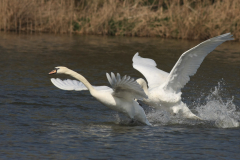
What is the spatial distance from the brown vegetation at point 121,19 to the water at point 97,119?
486 centimetres

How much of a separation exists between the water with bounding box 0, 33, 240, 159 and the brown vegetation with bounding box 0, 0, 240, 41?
191 inches

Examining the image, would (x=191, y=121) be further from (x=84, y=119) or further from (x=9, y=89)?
(x=9, y=89)

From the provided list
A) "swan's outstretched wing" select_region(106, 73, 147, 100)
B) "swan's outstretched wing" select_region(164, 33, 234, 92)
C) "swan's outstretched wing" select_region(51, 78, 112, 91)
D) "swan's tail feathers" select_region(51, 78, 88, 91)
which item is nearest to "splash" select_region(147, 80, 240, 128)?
"swan's outstretched wing" select_region(164, 33, 234, 92)

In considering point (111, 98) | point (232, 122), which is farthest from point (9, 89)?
point (232, 122)

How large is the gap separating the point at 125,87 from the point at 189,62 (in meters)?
1.90

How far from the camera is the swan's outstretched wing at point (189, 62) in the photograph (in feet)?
26.9

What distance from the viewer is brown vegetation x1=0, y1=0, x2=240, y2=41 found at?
2019 cm

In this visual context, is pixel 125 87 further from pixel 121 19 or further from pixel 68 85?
pixel 121 19

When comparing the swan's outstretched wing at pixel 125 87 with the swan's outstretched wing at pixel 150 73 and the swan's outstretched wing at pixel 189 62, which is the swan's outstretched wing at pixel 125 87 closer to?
the swan's outstretched wing at pixel 189 62

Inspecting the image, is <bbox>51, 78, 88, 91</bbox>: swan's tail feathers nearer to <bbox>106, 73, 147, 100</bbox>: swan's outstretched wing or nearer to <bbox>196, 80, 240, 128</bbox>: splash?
<bbox>106, 73, 147, 100</bbox>: swan's outstretched wing

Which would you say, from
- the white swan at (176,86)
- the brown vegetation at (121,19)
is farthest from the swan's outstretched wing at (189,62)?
the brown vegetation at (121,19)

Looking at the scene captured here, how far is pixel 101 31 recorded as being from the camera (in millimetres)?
21875

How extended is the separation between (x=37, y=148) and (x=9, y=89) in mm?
4151

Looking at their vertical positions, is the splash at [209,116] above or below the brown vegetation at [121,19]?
below
